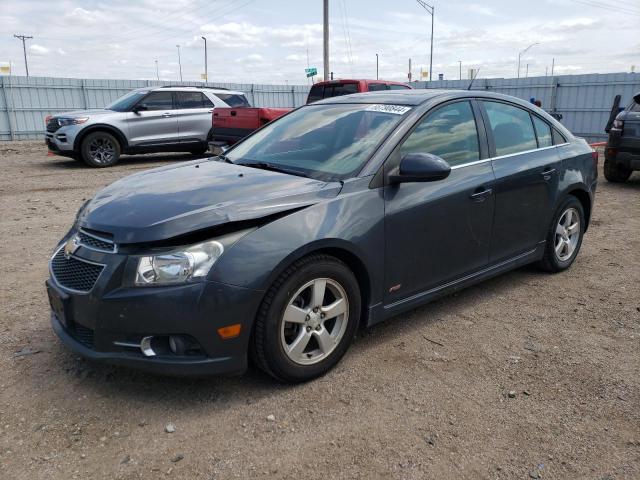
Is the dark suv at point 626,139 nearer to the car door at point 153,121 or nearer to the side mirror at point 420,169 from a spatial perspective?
the side mirror at point 420,169

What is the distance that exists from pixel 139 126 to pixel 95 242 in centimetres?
1018

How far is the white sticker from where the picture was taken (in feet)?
11.9

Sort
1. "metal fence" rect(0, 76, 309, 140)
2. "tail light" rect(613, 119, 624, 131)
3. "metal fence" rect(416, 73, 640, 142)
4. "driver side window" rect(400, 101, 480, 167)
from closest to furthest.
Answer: "driver side window" rect(400, 101, 480, 167), "tail light" rect(613, 119, 624, 131), "metal fence" rect(416, 73, 640, 142), "metal fence" rect(0, 76, 309, 140)

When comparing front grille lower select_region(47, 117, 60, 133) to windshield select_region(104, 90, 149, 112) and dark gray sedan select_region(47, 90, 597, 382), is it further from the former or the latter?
dark gray sedan select_region(47, 90, 597, 382)

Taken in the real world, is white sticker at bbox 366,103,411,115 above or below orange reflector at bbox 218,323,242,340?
above

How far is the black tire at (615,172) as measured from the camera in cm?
948

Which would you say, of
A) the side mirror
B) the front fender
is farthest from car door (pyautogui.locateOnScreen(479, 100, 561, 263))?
the front fender

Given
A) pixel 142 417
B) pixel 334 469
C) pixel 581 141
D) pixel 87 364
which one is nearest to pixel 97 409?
pixel 142 417

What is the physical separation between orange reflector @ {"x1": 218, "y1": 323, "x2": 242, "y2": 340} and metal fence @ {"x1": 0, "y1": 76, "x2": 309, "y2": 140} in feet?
57.8

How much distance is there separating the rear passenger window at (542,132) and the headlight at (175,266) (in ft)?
10.4

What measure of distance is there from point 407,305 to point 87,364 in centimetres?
202

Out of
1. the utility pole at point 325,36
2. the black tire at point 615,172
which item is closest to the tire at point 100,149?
the black tire at point 615,172

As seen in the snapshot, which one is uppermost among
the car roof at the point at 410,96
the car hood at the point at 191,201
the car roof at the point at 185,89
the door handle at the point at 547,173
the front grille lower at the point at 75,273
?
the car roof at the point at 185,89

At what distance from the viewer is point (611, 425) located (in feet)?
8.97
